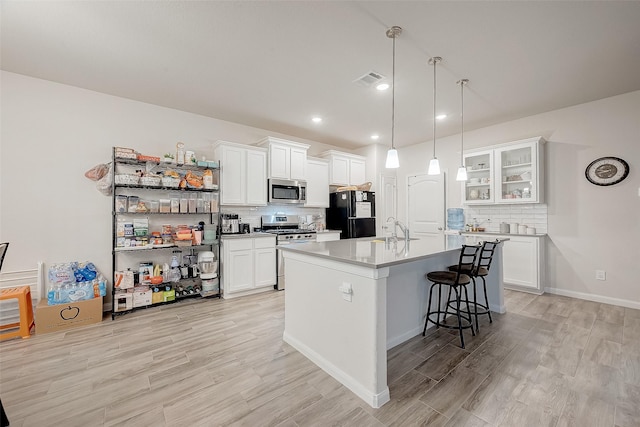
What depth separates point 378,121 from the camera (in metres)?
4.48

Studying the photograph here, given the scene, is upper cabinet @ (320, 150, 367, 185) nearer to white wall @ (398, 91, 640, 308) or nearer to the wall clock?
white wall @ (398, 91, 640, 308)

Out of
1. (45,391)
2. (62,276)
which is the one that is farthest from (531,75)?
(62,276)

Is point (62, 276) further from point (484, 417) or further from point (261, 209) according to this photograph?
point (484, 417)

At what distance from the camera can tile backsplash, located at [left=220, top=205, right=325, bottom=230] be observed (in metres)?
4.56

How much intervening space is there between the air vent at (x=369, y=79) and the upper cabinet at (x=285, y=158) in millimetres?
1849

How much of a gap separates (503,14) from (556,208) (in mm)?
3265

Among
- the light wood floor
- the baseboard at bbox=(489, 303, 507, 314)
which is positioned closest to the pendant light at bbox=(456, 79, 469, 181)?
the baseboard at bbox=(489, 303, 507, 314)

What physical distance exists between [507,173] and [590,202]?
1.09 meters

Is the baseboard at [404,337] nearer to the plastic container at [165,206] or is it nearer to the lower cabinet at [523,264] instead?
the lower cabinet at [523,264]

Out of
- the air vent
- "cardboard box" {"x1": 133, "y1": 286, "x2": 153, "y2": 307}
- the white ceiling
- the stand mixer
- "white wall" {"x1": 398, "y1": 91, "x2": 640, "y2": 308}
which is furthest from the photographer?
the stand mixer

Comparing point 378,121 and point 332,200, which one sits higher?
point 378,121

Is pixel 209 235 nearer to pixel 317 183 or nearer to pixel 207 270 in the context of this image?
pixel 207 270

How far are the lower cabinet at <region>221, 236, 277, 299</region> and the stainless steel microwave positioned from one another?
76 centimetres

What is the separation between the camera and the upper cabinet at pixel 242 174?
4113 mm
